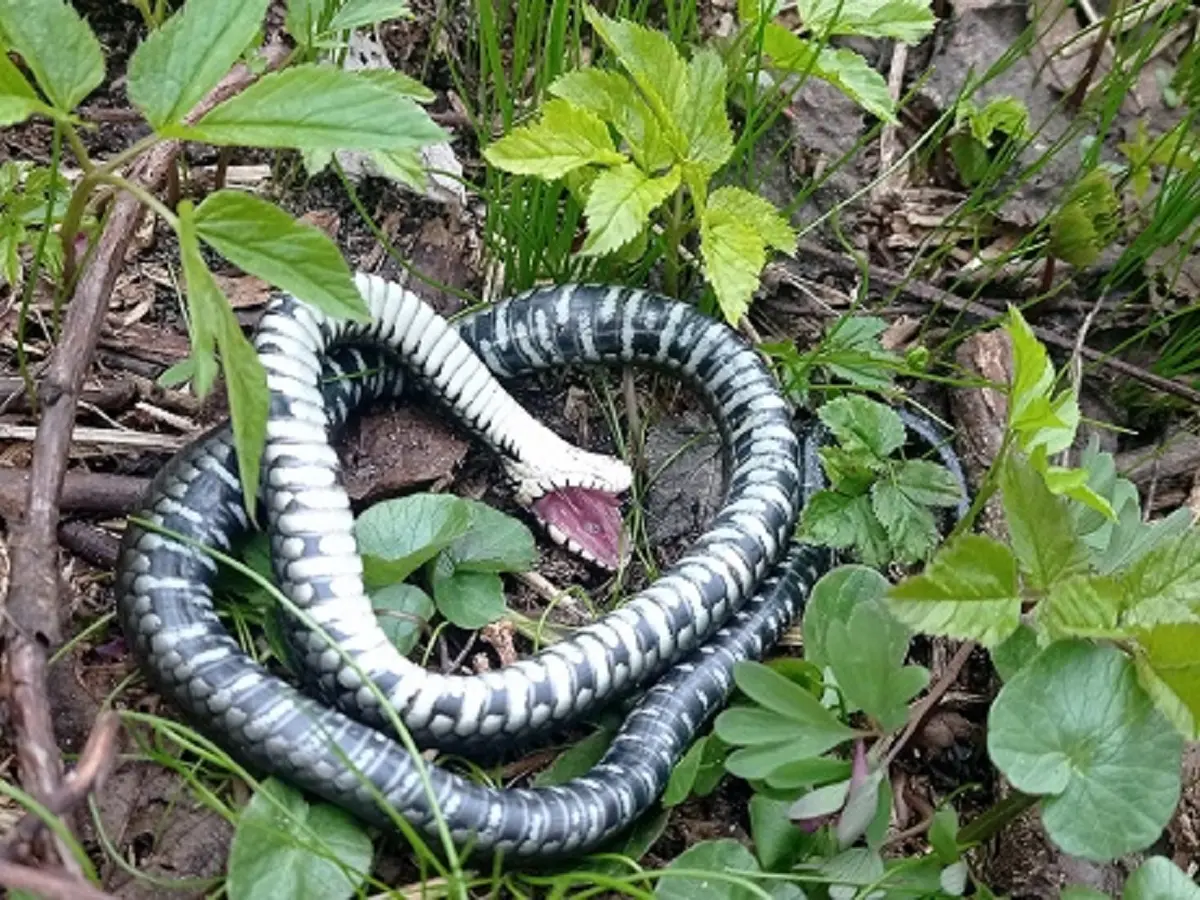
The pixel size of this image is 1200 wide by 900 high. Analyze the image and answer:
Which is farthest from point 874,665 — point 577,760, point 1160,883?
point 577,760

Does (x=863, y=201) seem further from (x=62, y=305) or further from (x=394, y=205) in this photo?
(x=62, y=305)

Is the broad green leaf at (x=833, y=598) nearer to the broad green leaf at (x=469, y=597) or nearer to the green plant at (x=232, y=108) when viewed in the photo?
the broad green leaf at (x=469, y=597)

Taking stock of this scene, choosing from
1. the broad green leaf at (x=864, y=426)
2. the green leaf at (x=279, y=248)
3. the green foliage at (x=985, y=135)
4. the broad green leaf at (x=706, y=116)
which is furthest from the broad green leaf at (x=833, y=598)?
the green foliage at (x=985, y=135)

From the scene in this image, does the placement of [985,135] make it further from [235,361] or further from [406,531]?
[235,361]

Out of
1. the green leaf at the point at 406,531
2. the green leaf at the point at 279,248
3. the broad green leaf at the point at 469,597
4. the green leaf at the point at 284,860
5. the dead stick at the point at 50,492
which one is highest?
the green leaf at the point at 279,248

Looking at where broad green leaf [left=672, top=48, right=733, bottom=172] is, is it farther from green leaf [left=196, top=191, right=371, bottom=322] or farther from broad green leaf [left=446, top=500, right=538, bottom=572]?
green leaf [left=196, top=191, right=371, bottom=322]

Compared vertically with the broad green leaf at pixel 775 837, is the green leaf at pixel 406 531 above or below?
above

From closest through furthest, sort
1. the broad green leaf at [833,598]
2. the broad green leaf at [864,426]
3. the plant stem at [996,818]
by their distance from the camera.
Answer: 1. the plant stem at [996,818]
2. the broad green leaf at [833,598]
3. the broad green leaf at [864,426]
